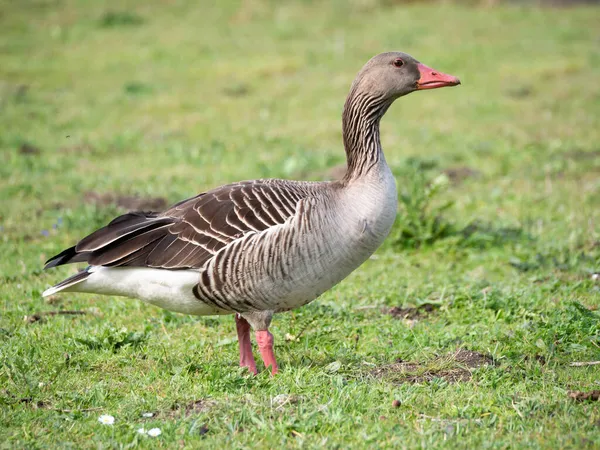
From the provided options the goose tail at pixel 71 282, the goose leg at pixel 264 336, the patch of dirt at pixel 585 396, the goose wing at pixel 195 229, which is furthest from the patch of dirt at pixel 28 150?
the patch of dirt at pixel 585 396

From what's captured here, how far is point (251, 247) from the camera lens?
185 inches

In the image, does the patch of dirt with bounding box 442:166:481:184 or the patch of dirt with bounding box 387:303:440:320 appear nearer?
the patch of dirt with bounding box 387:303:440:320

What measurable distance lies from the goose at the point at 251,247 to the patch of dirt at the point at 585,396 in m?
1.45

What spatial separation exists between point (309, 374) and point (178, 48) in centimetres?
1230

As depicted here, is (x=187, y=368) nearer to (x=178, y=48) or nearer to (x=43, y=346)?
(x=43, y=346)

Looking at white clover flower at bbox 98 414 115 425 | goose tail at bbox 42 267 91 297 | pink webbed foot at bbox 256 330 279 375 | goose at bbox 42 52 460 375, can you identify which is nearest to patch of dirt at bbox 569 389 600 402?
goose at bbox 42 52 460 375

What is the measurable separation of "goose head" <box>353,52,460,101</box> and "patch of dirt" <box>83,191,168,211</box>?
3.79m

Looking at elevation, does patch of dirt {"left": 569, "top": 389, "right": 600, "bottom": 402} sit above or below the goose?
below

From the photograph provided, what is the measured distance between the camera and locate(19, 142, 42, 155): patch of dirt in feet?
34.2

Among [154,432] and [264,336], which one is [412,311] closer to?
[264,336]

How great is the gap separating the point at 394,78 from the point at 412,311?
187cm

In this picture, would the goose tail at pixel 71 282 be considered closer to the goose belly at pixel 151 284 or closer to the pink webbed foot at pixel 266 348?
the goose belly at pixel 151 284

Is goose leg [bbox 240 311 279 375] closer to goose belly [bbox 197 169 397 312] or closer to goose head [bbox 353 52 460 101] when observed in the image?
goose belly [bbox 197 169 397 312]

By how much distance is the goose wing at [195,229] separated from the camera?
478 centimetres
